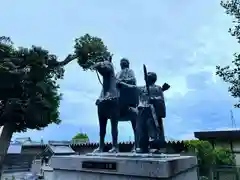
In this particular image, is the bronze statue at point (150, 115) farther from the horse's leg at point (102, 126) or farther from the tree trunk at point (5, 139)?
the tree trunk at point (5, 139)

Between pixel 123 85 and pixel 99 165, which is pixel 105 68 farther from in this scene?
pixel 99 165

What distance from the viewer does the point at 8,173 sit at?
1602 centimetres

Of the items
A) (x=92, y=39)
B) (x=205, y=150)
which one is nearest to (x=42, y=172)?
(x=92, y=39)

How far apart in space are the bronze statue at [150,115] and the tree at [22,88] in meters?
10.6

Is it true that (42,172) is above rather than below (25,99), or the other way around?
below

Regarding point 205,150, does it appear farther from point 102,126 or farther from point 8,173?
point 8,173

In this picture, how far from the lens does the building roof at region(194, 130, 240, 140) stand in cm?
1288

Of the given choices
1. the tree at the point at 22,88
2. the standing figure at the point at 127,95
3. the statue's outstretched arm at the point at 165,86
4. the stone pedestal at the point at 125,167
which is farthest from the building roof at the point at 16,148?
the statue's outstretched arm at the point at 165,86

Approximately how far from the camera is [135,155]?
3879 millimetres

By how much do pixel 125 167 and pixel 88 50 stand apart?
12316 mm

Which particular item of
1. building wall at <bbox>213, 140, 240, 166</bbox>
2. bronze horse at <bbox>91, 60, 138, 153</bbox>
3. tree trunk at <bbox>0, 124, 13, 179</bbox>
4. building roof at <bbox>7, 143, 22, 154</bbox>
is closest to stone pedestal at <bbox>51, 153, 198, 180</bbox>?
bronze horse at <bbox>91, 60, 138, 153</bbox>

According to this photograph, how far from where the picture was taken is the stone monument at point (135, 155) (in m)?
3.40

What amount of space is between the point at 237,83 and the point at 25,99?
488 inches

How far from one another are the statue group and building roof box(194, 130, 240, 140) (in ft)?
32.6
